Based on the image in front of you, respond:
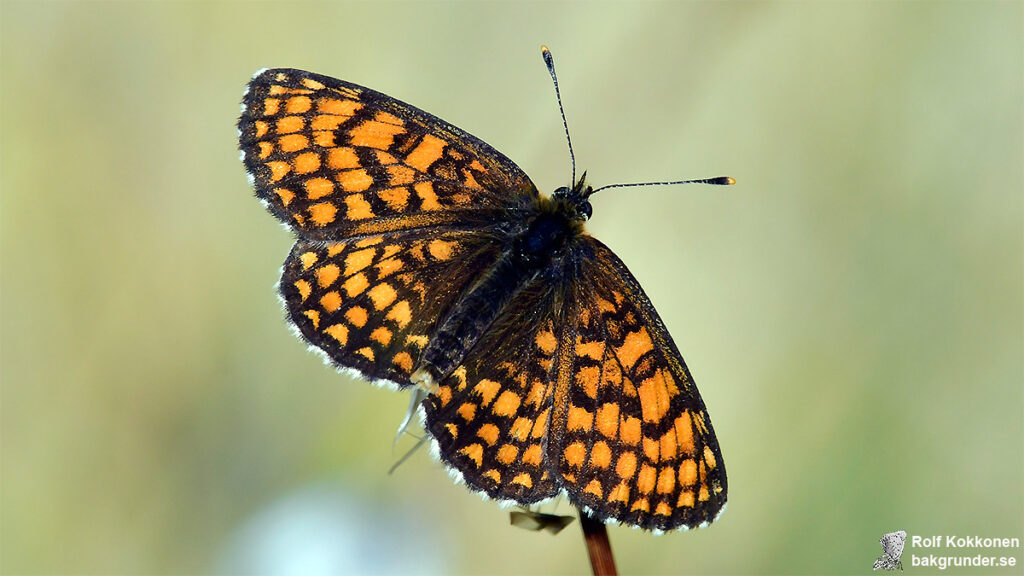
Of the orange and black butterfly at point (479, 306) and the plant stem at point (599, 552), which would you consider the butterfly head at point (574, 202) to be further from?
the plant stem at point (599, 552)

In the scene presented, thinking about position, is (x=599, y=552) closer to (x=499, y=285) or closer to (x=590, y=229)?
(x=499, y=285)

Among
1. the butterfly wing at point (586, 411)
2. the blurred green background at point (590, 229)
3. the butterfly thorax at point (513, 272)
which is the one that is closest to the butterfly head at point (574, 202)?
the butterfly thorax at point (513, 272)

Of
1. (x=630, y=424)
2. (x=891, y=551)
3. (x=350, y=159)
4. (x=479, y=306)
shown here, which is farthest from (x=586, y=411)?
(x=891, y=551)

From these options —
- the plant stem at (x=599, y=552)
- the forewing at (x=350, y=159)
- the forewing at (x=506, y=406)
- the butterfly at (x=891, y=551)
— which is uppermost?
the forewing at (x=350, y=159)

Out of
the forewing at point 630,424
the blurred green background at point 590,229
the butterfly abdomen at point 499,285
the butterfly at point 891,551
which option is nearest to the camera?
the forewing at point 630,424

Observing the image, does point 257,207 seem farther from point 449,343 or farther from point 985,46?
point 985,46

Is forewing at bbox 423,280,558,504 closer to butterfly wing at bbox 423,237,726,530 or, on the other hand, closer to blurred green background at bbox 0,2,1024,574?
butterfly wing at bbox 423,237,726,530

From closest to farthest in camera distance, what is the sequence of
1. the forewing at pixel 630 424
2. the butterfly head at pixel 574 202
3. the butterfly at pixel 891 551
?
the forewing at pixel 630 424 → the butterfly head at pixel 574 202 → the butterfly at pixel 891 551
